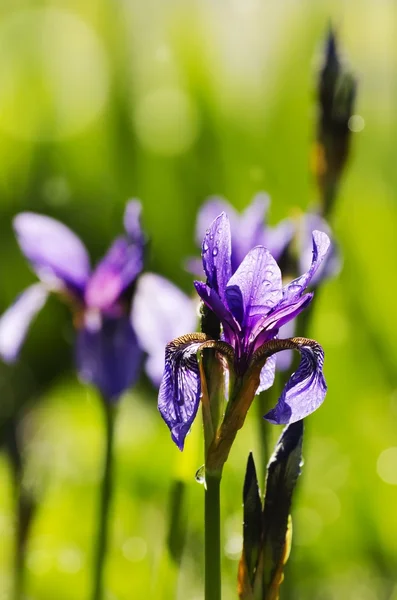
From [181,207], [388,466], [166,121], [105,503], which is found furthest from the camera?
[166,121]

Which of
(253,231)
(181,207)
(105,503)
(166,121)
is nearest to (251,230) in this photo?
(253,231)

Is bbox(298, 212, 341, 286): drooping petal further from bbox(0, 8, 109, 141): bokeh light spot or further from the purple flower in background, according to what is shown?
bbox(0, 8, 109, 141): bokeh light spot

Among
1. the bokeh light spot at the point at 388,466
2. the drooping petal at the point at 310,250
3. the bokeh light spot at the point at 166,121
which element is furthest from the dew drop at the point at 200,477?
the bokeh light spot at the point at 166,121

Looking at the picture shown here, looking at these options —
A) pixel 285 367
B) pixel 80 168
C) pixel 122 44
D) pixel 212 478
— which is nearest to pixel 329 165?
pixel 285 367

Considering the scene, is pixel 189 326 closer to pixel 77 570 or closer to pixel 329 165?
pixel 329 165

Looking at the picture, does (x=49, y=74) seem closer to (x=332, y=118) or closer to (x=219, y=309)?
(x=332, y=118)

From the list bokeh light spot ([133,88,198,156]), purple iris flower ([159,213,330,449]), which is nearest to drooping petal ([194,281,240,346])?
purple iris flower ([159,213,330,449])
